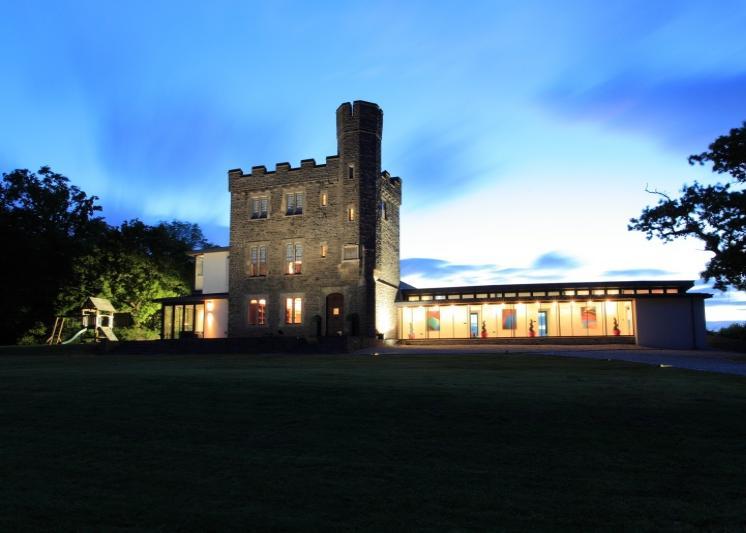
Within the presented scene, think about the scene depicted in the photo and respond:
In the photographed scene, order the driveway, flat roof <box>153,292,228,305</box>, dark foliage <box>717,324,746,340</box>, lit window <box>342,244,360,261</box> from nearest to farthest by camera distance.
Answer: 1. the driveway
2. lit window <box>342,244,360,261</box>
3. dark foliage <box>717,324,746,340</box>
4. flat roof <box>153,292,228,305</box>

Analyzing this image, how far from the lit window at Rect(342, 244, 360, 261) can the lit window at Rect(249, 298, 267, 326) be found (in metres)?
6.01

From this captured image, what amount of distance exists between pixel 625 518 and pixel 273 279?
33.3 meters

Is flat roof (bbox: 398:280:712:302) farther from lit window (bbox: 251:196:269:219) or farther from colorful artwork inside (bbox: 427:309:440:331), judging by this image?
lit window (bbox: 251:196:269:219)

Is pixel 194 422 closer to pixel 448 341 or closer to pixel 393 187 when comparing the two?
pixel 448 341

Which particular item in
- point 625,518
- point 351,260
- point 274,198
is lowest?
point 625,518

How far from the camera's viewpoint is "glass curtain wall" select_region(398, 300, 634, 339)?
35.1m

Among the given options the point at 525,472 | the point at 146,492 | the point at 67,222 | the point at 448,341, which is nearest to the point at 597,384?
the point at 525,472

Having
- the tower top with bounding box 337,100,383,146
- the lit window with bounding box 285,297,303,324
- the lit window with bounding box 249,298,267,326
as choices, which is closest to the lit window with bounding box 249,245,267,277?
the lit window with bounding box 249,298,267,326

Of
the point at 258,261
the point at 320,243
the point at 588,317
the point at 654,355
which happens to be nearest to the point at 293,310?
the point at 258,261

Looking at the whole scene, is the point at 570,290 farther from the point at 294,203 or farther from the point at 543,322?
the point at 294,203

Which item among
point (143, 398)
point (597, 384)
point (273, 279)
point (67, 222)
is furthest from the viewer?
point (67, 222)

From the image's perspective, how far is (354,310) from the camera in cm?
3438

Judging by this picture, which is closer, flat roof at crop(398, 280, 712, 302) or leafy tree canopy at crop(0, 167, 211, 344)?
flat roof at crop(398, 280, 712, 302)

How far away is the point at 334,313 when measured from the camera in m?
35.2
